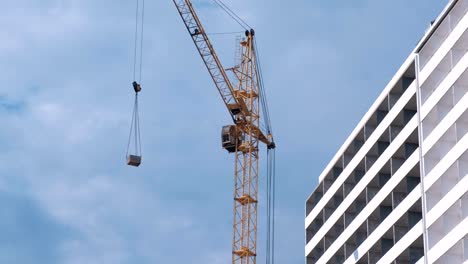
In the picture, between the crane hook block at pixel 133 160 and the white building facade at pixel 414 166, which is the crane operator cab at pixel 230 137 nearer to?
the white building facade at pixel 414 166

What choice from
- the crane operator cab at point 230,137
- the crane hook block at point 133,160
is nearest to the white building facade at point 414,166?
the crane hook block at point 133,160

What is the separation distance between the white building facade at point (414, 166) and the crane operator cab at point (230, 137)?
78.8ft

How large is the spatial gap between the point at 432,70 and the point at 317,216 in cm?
3161

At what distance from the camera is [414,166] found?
111375 mm

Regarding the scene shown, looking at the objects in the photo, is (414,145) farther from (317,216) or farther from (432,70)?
(317,216)

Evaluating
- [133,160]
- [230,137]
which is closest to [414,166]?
[133,160]

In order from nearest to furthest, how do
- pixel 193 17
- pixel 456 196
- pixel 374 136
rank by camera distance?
pixel 456 196
pixel 374 136
pixel 193 17

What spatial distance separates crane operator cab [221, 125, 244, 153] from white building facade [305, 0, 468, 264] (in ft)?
78.8

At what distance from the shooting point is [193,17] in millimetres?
152625

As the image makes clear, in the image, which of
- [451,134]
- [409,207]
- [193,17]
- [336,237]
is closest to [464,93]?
[451,134]

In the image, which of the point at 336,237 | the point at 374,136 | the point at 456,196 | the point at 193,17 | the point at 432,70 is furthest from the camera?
the point at 193,17

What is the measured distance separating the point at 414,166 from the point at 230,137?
45241 millimetres

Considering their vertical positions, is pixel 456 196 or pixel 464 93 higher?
pixel 464 93

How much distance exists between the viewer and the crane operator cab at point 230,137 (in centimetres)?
15375
